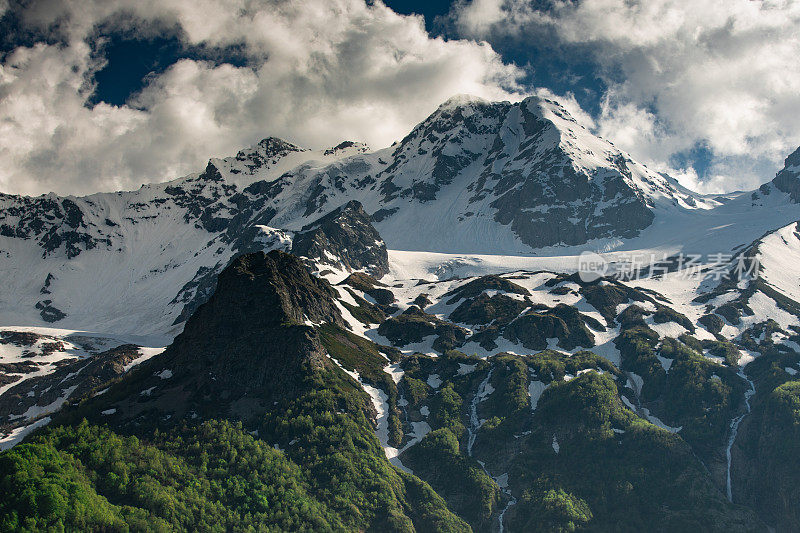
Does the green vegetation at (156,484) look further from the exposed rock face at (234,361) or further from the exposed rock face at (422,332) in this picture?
the exposed rock face at (422,332)

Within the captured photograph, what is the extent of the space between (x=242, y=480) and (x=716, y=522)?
87.0 metres

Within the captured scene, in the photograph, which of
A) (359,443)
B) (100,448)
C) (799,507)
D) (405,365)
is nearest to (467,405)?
(405,365)

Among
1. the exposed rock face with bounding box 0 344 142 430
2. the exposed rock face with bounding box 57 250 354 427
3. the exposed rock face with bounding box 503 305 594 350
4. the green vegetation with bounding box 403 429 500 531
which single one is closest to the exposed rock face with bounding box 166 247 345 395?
the exposed rock face with bounding box 57 250 354 427

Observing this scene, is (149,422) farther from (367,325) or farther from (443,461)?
(367,325)

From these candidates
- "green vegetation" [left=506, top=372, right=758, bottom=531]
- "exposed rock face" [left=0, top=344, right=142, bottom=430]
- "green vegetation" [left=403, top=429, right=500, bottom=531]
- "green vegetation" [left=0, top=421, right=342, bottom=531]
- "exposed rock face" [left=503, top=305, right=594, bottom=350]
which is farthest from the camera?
"exposed rock face" [left=503, top=305, right=594, bottom=350]

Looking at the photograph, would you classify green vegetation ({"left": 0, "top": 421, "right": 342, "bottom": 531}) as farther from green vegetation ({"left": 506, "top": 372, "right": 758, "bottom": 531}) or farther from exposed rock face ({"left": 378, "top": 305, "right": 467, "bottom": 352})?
exposed rock face ({"left": 378, "top": 305, "right": 467, "bottom": 352})

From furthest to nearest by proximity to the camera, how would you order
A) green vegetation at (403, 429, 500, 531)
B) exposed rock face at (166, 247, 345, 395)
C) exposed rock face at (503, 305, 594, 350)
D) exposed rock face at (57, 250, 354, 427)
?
exposed rock face at (503, 305, 594, 350), exposed rock face at (166, 247, 345, 395), exposed rock face at (57, 250, 354, 427), green vegetation at (403, 429, 500, 531)

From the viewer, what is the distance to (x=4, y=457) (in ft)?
311

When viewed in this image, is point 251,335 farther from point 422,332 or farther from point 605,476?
point 605,476

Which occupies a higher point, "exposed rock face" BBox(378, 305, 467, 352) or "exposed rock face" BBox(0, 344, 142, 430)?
"exposed rock face" BBox(378, 305, 467, 352)

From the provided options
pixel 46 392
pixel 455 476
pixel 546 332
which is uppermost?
pixel 546 332

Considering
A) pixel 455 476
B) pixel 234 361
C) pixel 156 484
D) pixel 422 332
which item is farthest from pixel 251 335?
pixel 422 332

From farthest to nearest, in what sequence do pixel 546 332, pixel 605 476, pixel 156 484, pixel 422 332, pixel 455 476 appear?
1. pixel 422 332
2. pixel 546 332
3. pixel 605 476
4. pixel 455 476
5. pixel 156 484

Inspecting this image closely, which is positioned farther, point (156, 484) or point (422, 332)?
point (422, 332)
